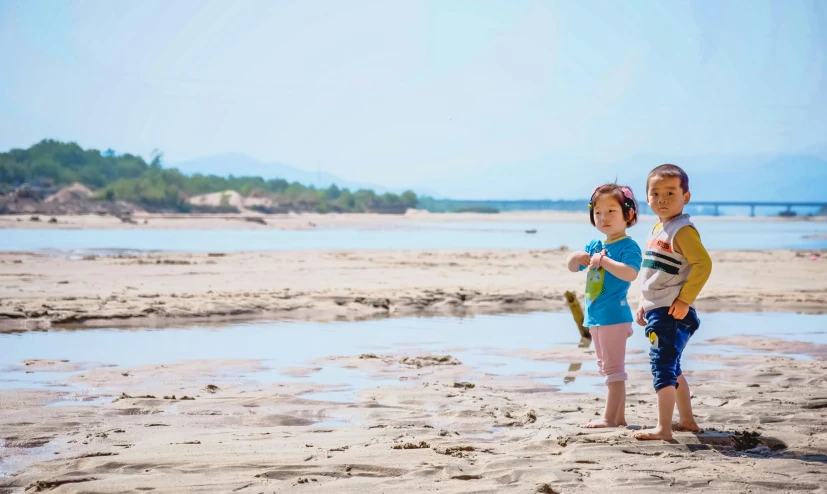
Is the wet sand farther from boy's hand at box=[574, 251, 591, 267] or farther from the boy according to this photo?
boy's hand at box=[574, 251, 591, 267]

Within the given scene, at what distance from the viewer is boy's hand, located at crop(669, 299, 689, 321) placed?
4809 millimetres

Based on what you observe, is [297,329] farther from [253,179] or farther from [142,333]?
[253,179]

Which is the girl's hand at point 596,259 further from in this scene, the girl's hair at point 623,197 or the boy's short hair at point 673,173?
the boy's short hair at point 673,173

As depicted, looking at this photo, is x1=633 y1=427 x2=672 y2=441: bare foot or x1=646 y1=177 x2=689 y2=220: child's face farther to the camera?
x1=646 y1=177 x2=689 y2=220: child's face

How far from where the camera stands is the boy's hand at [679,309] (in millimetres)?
4809

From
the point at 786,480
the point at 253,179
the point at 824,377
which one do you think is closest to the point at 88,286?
the point at 824,377

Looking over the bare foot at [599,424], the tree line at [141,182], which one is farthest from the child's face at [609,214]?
the tree line at [141,182]

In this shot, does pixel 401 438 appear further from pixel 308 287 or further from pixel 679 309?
pixel 308 287

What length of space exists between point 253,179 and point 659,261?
124 meters

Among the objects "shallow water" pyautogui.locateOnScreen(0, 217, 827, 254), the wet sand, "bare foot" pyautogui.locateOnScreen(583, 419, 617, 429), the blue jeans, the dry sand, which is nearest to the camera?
the wet sand

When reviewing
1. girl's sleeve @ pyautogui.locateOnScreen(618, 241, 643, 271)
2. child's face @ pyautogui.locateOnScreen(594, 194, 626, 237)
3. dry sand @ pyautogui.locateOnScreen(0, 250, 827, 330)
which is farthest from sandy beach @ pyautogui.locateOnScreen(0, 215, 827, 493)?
child's face @ pyautogui.locateOnScreen(594, 194, 626, 237)

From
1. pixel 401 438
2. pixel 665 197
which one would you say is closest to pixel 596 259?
pixel 665 197

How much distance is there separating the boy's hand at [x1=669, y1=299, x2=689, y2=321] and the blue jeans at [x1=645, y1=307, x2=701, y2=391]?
7cm

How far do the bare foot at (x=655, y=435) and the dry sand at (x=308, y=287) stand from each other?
297 inches
